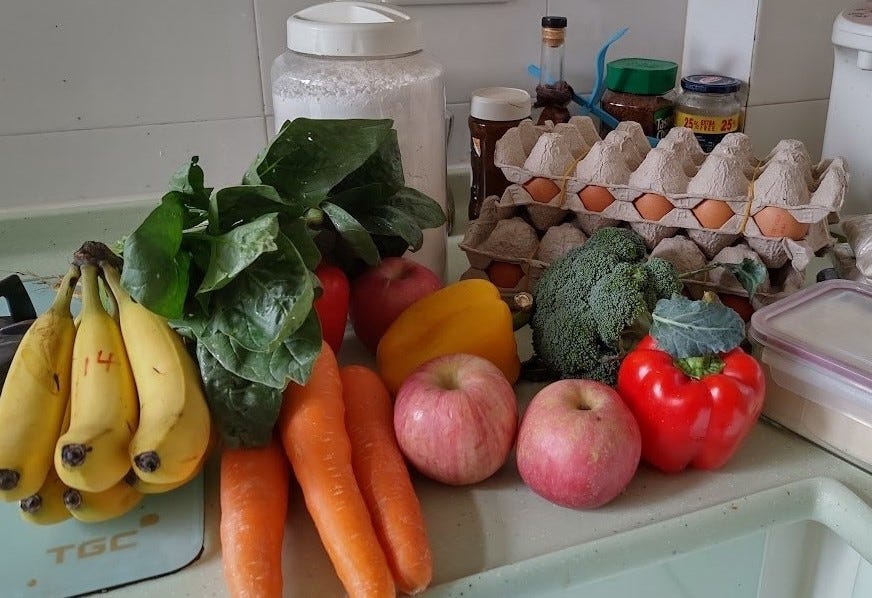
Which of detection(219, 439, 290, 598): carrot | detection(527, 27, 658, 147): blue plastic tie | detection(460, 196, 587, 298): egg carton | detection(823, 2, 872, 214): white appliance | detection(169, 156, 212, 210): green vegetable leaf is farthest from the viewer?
detection(527, 27, 658, 147): blue plastic tie

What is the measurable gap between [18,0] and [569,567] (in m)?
0.84

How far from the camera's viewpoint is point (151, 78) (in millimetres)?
954

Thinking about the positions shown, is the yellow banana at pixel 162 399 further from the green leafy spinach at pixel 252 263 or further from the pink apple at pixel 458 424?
the pink apple at pixel 458 424

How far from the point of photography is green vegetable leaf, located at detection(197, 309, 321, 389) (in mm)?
512

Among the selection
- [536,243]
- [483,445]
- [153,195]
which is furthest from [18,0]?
[483,445]

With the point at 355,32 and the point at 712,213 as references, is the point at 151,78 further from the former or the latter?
the point at 712,213

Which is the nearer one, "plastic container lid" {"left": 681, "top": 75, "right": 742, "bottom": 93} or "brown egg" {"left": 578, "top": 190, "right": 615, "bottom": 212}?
"brown egg" {"left": 578, "top": 190, "right": 615, "bottom": 212}

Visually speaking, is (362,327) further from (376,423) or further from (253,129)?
(253,129)

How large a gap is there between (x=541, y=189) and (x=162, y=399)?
0.43 metres

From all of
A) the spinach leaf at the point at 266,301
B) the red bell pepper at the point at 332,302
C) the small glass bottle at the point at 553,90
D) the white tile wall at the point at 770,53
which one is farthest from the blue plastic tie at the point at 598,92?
the spinach leaf at the point at 266,301

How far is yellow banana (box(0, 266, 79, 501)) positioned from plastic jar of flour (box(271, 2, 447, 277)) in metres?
0.29

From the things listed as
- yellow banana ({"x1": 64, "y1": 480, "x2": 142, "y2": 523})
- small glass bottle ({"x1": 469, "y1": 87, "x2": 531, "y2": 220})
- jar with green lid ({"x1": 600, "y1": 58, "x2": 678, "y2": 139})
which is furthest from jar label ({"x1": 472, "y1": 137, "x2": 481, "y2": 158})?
yellow banana ({"x1": 64, "y1": 480, "x2": 142, "y2": 523})

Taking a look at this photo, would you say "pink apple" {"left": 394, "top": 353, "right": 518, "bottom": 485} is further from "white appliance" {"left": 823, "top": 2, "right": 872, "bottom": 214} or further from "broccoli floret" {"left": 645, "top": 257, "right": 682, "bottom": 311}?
"white appliance" {"left": 823, "top": 2, "right": 872, "bottom": 214}

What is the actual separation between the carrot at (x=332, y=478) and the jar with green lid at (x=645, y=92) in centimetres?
56
